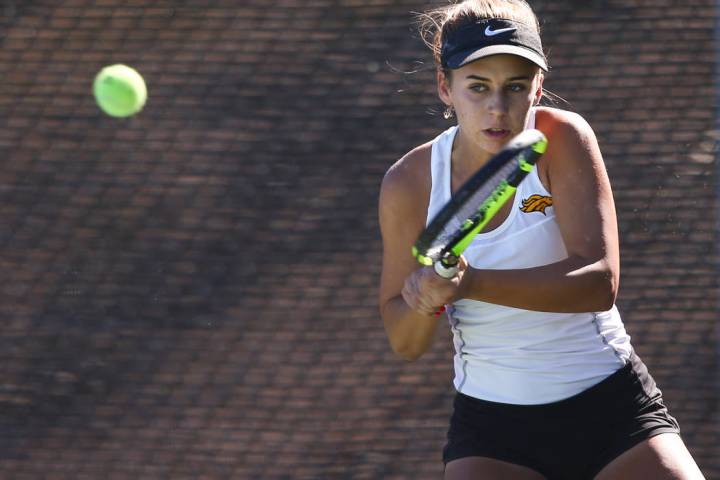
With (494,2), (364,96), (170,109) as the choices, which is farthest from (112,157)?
(494,2)

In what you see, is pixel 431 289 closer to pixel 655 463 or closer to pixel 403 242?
pixel 403 242

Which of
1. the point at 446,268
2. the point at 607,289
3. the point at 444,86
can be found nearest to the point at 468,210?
the point at 446,268

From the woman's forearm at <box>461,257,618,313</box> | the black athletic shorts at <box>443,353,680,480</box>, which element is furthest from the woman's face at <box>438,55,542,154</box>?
the black athletic shorts at <box>443,353,680,480</box>

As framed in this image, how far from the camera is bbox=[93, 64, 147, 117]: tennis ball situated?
4277mm

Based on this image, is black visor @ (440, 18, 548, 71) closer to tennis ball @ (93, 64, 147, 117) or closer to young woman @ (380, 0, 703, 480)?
young woman @ (380, 0, 703, 480)

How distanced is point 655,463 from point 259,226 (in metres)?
2.65

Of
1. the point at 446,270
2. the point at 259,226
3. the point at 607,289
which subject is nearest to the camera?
the point at 446,270

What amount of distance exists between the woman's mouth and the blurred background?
7.47 feet

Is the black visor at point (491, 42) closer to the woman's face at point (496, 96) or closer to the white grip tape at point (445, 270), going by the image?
the woman's face at point (496, 96)

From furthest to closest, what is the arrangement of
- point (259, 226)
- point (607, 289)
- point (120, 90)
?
point (259, 226), point (120, 90), point (607, 289)

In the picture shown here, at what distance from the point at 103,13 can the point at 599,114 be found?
2240 millimetres

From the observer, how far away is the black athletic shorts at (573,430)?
2.23m

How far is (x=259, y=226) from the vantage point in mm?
4520

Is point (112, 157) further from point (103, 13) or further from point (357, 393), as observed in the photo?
point (357, 393)
